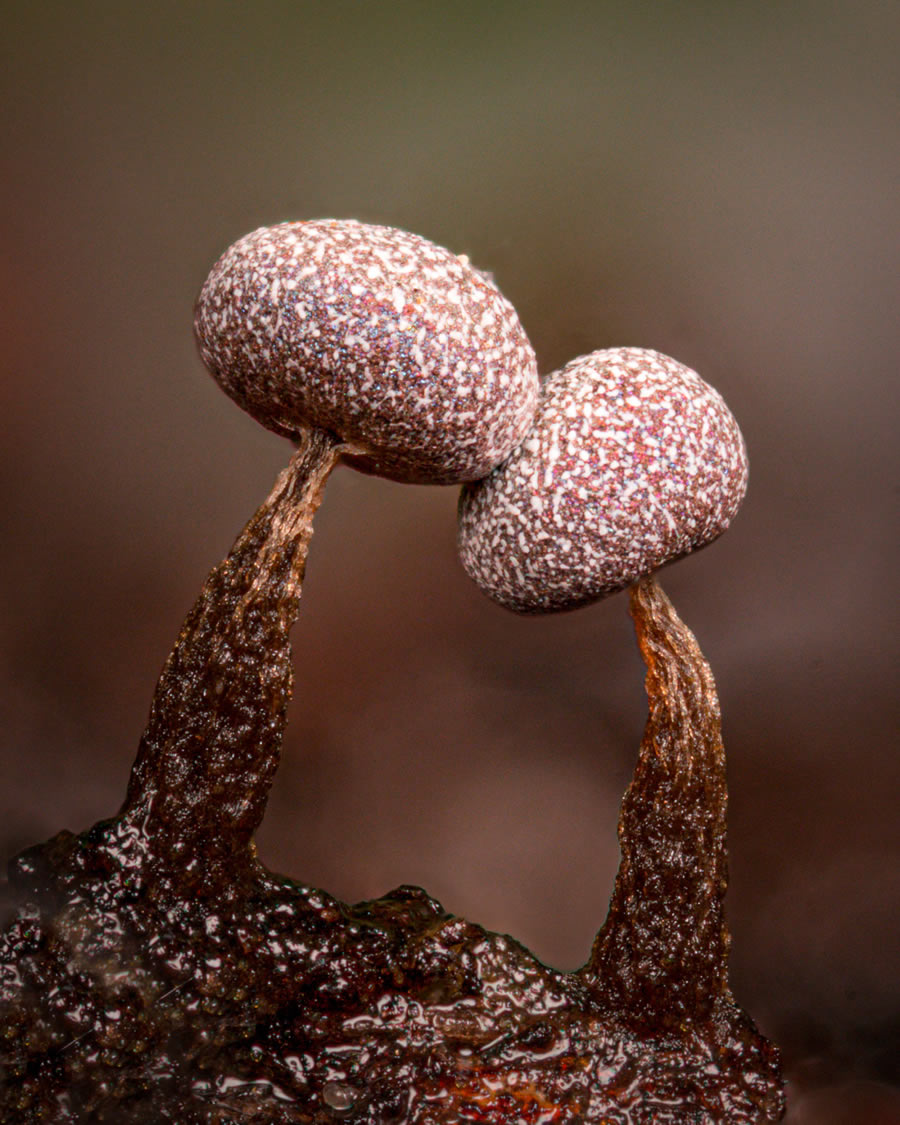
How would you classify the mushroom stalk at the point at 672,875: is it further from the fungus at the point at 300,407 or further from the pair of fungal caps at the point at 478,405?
the fungus at the point at 300,407

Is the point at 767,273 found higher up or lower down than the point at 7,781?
higher up

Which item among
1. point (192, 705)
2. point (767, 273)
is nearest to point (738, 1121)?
point (192, 705)

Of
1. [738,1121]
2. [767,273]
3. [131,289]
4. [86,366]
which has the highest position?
[767,273]

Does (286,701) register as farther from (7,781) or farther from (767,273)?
(767,273)

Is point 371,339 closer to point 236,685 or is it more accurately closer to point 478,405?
point 478,405

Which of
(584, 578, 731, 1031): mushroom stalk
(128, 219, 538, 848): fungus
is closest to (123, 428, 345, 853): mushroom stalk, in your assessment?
(128, 219, 538, 848): fungus

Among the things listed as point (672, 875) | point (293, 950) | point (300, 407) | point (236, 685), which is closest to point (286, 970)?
point (293, 950)

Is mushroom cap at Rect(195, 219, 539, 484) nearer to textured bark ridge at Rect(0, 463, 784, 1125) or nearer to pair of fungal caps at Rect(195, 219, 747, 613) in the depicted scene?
pair of fungal caps at Rect(195, 219, 747, 613)
